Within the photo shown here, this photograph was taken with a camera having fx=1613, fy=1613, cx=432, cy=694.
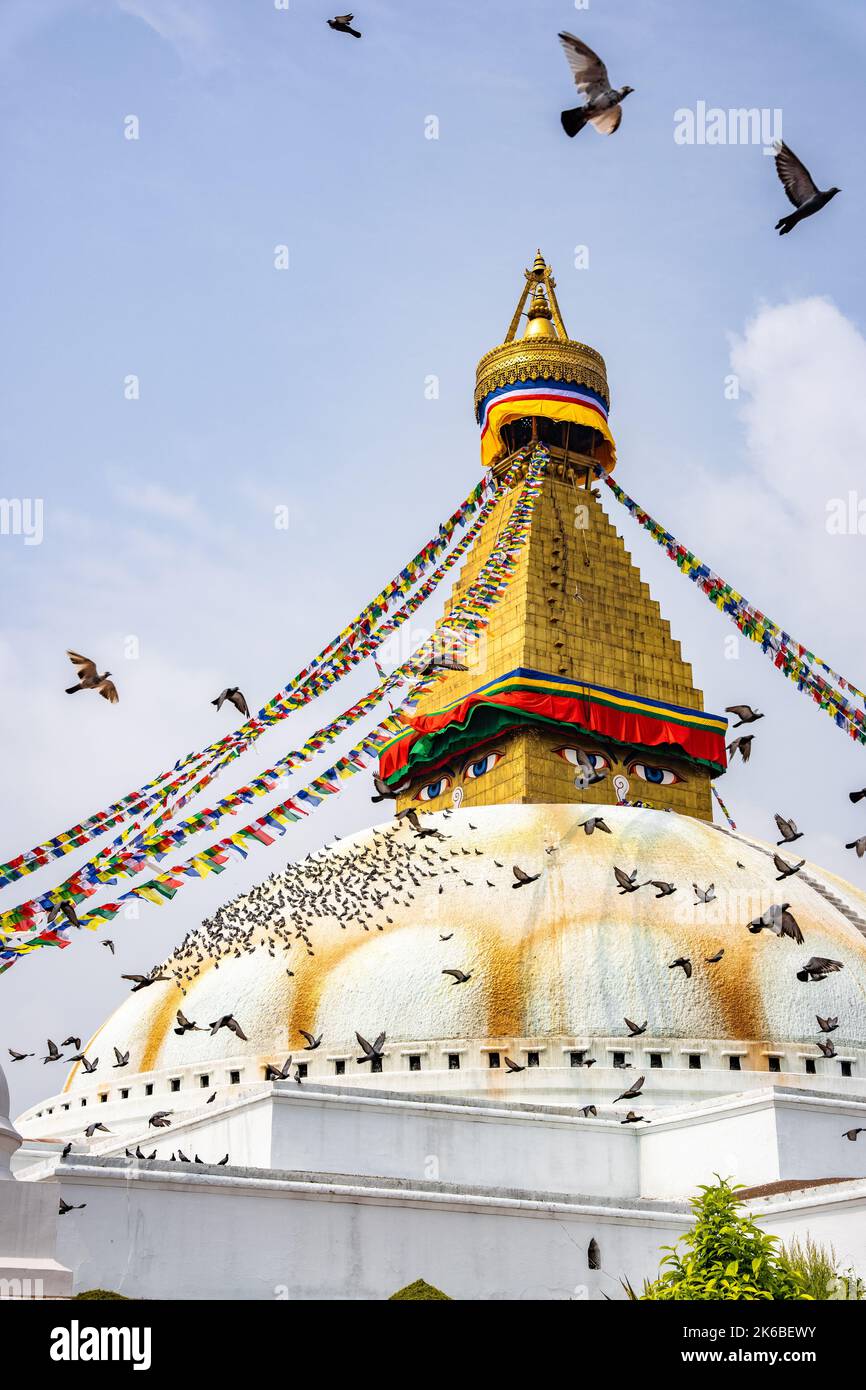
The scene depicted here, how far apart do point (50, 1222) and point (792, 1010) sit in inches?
453

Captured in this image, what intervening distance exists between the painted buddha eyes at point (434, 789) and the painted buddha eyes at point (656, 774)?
3.02 meters

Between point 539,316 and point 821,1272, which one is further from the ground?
point 539,316

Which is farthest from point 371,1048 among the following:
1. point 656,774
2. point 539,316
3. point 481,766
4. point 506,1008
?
point 539,316

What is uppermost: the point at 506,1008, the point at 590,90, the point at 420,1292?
the point at 590,90

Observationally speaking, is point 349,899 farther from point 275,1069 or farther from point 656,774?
point 656,774

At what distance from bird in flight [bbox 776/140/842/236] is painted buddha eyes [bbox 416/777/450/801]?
15.8 metres

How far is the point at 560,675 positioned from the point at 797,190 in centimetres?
1478

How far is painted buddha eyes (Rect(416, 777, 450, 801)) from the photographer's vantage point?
86.5 feet

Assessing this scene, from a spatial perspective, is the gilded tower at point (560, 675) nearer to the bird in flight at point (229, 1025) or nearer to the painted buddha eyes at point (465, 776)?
the painted buddha eyes at point (465, 776)

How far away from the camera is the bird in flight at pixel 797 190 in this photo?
11172 millimetres

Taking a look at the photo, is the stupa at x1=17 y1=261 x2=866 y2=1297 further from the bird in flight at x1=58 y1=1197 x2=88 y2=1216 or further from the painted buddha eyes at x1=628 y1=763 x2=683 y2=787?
the painted buddha eyes at x1=628 y1=763 x2=683 y2=787

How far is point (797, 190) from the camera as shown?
37.0 feet
